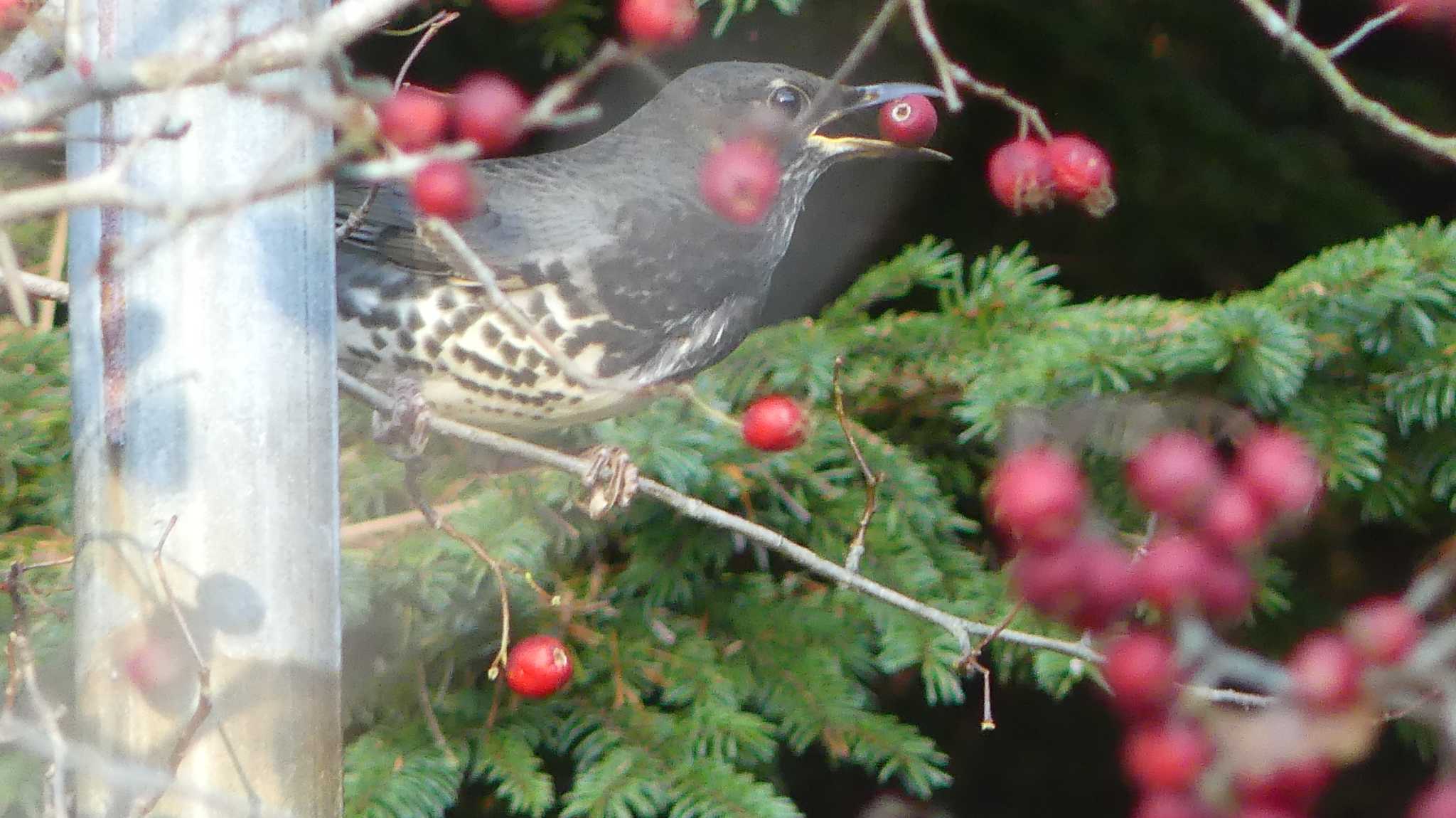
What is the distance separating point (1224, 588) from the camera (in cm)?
83

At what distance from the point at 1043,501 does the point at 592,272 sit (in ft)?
2.85

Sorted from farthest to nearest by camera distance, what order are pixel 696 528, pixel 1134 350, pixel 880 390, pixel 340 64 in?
pixel 880 390, pixel 696 528, pixel 1134 350, pixel 340 64

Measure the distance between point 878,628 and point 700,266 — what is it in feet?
1.30

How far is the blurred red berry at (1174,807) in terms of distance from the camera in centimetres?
76

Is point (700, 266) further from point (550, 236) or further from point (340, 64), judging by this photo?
point (340, 64)

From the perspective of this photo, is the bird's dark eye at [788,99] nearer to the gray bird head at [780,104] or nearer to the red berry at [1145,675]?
the gray bird head at [780,104]

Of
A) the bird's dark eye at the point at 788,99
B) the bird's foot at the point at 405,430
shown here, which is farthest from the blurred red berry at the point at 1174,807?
the bird's dark eye at the point at 788,99

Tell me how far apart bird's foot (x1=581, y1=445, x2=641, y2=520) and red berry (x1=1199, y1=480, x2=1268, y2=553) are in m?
0.73

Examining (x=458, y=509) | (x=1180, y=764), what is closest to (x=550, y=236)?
(x=458, y=509)

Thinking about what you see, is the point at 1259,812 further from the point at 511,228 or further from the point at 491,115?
the point at 511,228

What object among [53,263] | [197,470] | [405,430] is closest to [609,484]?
[405,430]

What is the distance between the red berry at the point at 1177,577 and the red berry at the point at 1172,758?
0.20 ft

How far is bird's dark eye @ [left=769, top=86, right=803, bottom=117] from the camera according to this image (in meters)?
1.79

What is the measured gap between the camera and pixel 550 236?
169cm
